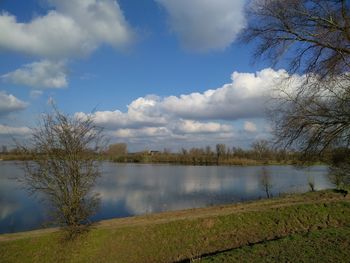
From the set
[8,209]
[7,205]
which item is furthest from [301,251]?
[7,205]

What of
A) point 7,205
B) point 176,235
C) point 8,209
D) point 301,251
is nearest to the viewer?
point 301,251

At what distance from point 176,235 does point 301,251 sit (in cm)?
594

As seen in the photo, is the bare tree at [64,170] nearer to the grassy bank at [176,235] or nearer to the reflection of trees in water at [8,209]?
the grassy bank at [176,235]

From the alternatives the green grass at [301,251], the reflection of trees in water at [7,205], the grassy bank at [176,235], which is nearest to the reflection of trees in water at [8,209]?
the reflection of trees in water at [7,205]

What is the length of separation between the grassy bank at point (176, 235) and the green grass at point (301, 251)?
3017 mm

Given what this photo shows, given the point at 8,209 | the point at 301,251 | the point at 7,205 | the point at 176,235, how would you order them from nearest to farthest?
1. the point at 301,251
2. the point at 176,235
3. the point at 8,209
4. the point at 7,205

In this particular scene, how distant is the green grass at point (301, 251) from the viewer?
7.24m

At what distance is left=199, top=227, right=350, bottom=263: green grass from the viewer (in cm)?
724

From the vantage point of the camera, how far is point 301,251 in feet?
25.4

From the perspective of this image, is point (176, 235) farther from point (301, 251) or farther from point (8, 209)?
point (8, 209)

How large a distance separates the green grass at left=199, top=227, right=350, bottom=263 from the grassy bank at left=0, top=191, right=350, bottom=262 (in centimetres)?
302

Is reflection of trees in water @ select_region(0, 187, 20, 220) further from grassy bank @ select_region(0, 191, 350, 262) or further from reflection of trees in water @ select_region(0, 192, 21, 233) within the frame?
grassy bank @ select_region(0, 191, 350, 262)

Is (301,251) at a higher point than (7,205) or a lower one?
higher

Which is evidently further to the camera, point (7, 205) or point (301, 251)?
point (7, 205)
